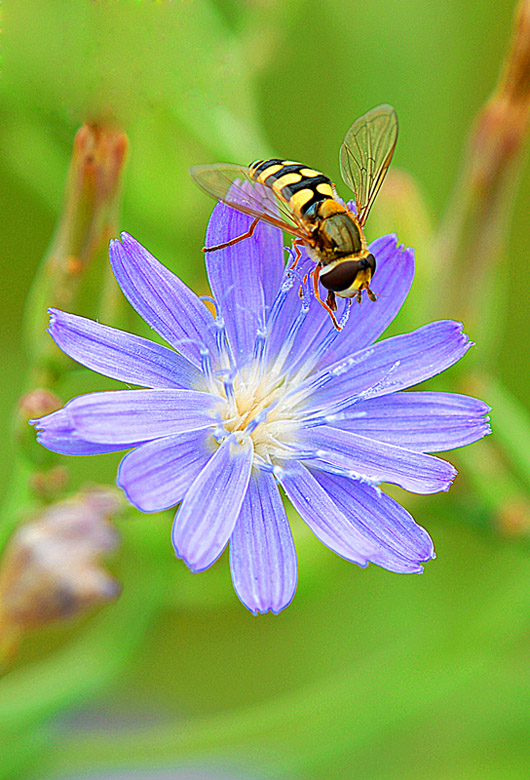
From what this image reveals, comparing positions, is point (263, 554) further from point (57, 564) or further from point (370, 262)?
point (57, 564)

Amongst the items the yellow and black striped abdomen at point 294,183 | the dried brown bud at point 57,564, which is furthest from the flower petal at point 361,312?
the dried brown bud at point 57,564

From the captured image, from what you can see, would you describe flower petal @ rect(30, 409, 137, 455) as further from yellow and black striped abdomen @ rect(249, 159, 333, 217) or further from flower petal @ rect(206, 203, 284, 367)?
yellow and black striped abdomen @ rect(249, 159, 333, 217)

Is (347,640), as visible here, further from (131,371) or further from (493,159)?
(131,371)

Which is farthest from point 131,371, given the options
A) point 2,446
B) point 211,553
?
point 2,446

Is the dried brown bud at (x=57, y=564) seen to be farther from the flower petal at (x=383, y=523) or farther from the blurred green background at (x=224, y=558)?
the flower petal at (x=383, y=523)

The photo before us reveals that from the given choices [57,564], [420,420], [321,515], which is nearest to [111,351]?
[321,515]
